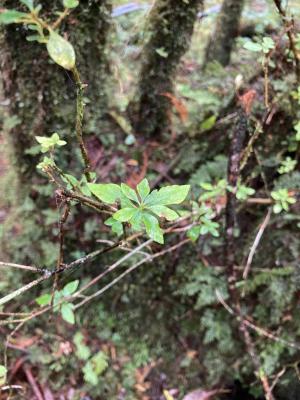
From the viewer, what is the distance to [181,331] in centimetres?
293

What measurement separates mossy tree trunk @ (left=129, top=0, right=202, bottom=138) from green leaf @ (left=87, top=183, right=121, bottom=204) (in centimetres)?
163

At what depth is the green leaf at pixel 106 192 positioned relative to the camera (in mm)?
1216

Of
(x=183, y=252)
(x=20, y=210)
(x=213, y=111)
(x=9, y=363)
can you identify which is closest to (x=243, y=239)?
(x=183, y=252)

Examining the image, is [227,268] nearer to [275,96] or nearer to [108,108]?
[275,96]

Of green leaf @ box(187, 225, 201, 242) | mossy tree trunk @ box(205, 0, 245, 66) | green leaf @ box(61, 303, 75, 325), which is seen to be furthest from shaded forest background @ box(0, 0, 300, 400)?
mossy tree trunk @ box(205, 0, 245, 66)

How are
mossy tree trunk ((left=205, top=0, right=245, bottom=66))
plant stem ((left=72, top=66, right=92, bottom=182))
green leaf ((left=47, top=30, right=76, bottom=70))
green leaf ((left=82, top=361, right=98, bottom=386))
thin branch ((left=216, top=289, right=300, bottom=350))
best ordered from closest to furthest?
green leaf ((left=47, top=30, right=76, bottom=70)) → plant stem ((left=72, top=66, right=92, bottom=182)) → thin branch ((left=216, top=289, right=300, bottom=350)) → green leaf ((left=82, top=361, right=98, bottom=386)) → mossy tree trunk ((left=205, top=0, right=245, bottom=66))

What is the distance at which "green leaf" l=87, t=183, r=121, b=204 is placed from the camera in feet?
3.99

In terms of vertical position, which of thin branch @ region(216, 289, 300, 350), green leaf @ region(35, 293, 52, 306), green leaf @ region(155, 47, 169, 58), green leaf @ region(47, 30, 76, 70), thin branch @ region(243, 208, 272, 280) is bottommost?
thin branch @ region(216, 289, 300, 350)

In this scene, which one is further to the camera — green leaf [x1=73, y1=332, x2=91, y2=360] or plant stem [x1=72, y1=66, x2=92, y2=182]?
green leaf [x1=73, y1=332, x2=91, y2=360]

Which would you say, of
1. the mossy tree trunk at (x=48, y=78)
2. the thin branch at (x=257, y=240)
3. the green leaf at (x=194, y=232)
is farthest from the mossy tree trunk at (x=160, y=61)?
the green leaf at (x=194, y=232)

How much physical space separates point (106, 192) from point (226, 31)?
3.22 m

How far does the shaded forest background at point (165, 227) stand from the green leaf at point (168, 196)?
1104 mm

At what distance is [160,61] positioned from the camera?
2.69 metres

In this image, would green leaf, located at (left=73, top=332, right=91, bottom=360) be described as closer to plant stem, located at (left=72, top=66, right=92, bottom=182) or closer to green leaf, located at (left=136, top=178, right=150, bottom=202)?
plant stem, located at (left=72, top=66, right=92, bottom=182)
